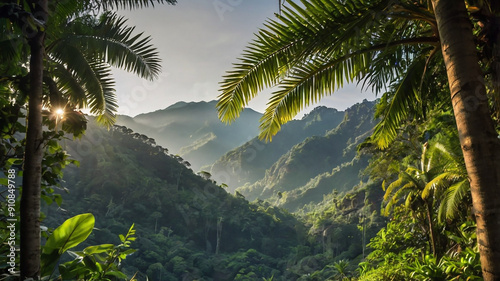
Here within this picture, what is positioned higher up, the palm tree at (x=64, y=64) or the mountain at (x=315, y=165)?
the mountain at (x=315, y=165)

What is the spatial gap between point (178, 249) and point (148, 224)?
30.4ft

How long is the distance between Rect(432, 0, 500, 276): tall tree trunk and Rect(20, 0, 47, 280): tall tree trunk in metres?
2.57

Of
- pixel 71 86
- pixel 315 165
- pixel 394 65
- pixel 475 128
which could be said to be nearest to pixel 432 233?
pixel 394 65

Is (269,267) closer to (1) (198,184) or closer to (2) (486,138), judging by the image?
(1) (198,184)

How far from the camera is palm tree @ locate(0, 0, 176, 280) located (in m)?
2.00

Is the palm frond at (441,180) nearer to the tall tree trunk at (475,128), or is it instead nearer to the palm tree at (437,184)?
the palm tree at (437,184)

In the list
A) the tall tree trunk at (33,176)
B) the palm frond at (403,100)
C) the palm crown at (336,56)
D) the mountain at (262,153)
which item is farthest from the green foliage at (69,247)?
the mountain at (262,153)

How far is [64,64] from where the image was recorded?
17.5ft

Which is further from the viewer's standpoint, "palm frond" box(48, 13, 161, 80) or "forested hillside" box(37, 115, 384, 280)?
"forested hillside" box(37, 115, 384, 280)

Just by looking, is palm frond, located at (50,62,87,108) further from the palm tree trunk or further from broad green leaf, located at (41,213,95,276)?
the palm tree trunk

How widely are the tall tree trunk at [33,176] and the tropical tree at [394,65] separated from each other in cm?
175

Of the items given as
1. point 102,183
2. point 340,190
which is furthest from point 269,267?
point 340,190

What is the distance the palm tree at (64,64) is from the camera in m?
2.00

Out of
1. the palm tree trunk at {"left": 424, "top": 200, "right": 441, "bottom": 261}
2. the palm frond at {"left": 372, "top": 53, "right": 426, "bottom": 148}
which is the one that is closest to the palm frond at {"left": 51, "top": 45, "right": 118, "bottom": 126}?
the palm frond at {"left": 372, "top": 53, "right": 426, "bottom": 148}
